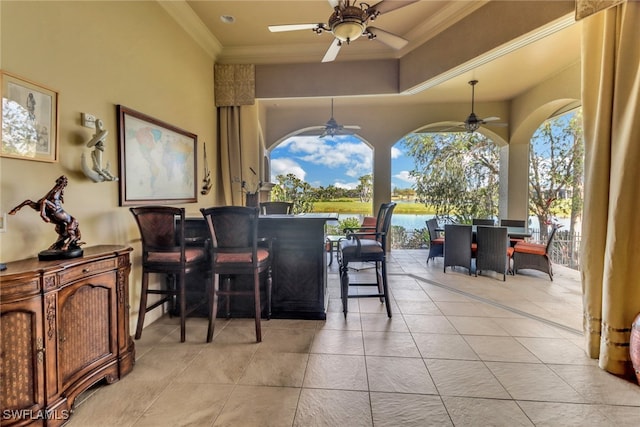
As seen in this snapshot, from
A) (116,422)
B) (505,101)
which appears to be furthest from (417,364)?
(505,101)

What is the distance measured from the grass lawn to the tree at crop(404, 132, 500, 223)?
21cm

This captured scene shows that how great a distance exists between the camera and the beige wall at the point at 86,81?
67.3 inches

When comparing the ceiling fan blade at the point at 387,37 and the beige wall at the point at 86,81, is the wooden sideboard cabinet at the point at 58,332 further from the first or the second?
the ceiling fan blade at the point at 387,37

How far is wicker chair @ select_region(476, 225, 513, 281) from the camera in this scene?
4.31m

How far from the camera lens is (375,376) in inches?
78.4

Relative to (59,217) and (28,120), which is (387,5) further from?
(59,217)

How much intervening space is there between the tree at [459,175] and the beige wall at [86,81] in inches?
227

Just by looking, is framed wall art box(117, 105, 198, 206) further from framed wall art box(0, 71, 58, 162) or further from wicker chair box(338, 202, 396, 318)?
wicker chair box(338, 202, 396, 318)

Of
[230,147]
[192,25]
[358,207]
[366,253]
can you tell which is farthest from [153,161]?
[358,207]

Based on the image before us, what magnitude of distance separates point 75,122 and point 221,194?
2.53 meters

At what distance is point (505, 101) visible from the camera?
20.0 feet

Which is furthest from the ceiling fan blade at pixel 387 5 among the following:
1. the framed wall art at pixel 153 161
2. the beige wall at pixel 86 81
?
the framed wall art at pixel 153 161

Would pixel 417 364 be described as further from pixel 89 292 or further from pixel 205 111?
pixel 205 111

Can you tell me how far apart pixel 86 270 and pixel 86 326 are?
354 millimetres
